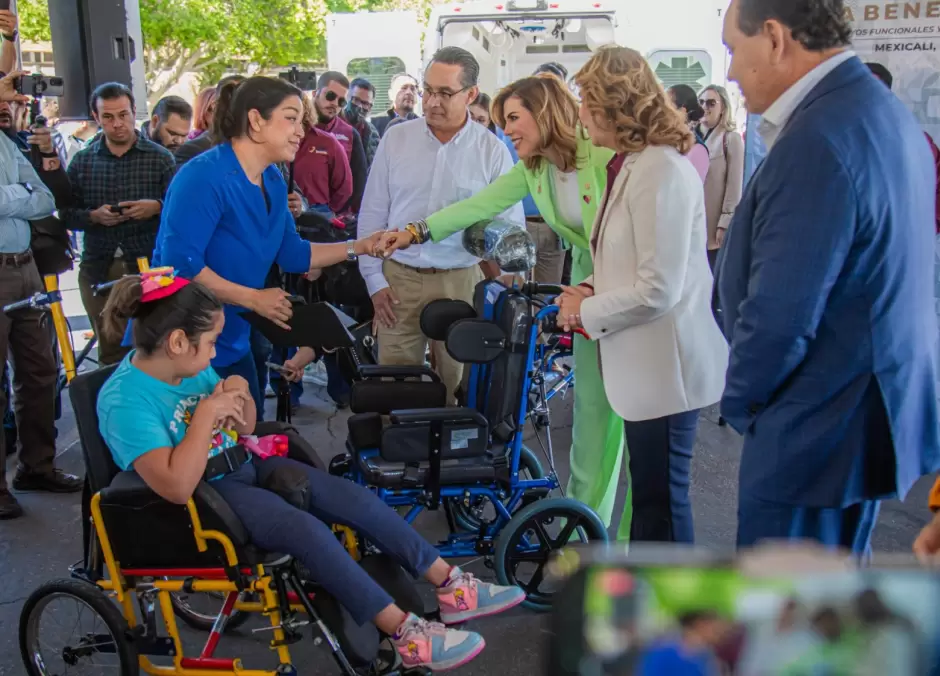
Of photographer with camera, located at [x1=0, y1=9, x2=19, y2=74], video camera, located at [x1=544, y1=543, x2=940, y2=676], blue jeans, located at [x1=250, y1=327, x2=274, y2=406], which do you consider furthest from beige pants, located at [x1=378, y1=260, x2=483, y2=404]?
video camera, located at [x1=544, y1=543, x2=940, y2=676]

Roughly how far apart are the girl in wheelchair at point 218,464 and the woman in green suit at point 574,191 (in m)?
0.75

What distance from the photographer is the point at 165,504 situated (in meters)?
2.33

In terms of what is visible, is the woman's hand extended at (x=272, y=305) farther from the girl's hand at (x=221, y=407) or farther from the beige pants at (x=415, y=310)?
the beige pants at (x=415, y=310)

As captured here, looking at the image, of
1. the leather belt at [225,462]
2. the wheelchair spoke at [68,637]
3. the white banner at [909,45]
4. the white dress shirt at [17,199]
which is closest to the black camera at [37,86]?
the white dress shirt at [17,199]

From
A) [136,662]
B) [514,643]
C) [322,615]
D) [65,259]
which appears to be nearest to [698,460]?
[514,643]

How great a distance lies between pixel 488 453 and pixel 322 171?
3347 millimetres

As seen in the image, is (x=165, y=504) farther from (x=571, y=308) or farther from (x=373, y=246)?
(x=373, y=246)

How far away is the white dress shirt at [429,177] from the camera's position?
382 centimetres

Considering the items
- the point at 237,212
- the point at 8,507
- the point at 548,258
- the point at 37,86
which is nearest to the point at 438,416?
the point at 237,212

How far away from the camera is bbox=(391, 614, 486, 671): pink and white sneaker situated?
2.38 metres

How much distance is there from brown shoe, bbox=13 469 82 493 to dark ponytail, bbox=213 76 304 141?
7.01 feet

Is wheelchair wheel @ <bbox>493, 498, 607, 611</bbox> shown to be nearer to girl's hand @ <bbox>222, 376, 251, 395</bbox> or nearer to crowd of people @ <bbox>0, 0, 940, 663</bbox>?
crowd of people @ <bbox>0, 0, 940, 663</bbox>

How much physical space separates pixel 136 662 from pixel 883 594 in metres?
2.24

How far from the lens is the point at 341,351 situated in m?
3.33
